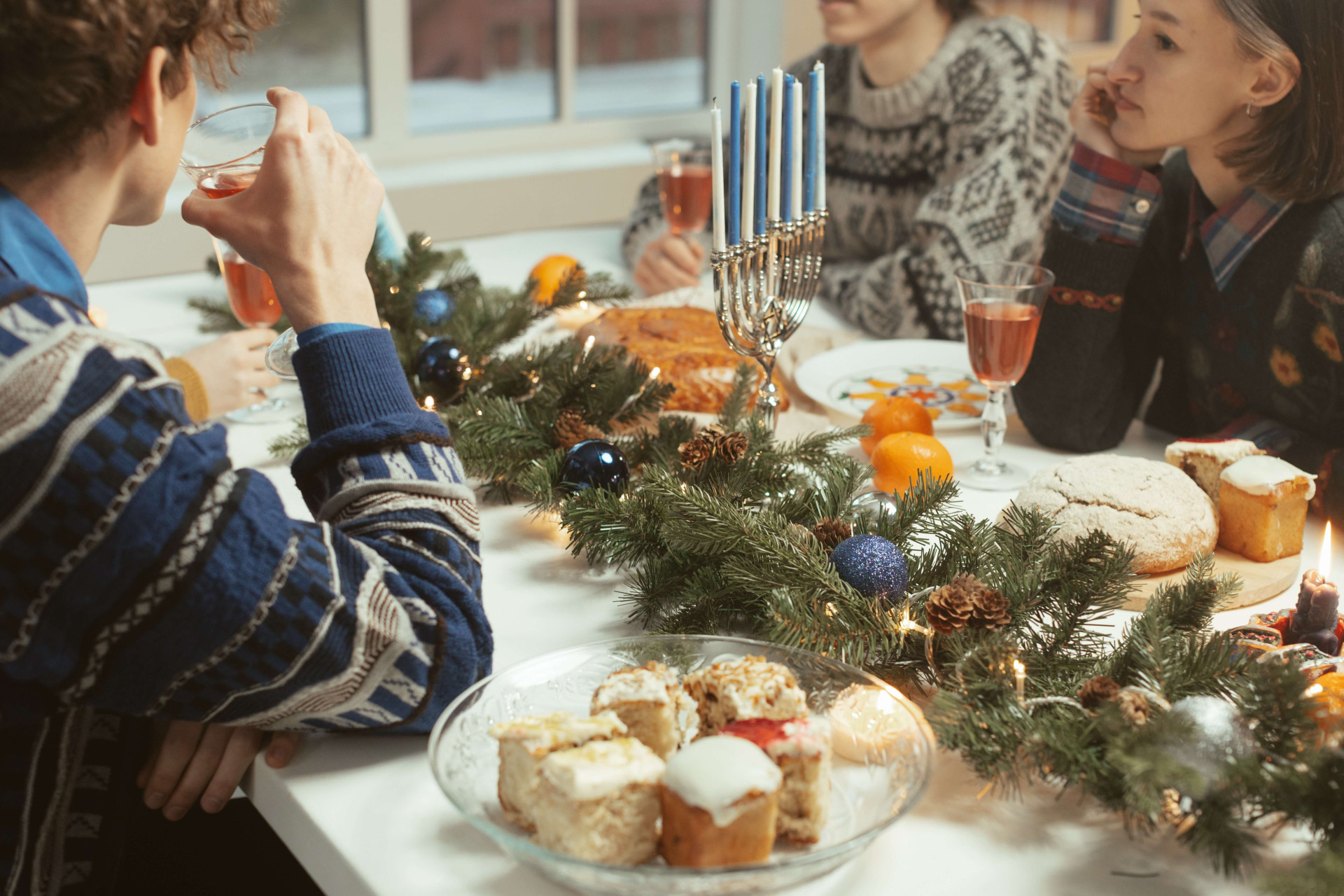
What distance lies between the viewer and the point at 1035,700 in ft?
2.45

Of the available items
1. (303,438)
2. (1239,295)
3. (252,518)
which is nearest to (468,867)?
(252,518)

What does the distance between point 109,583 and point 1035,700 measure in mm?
562

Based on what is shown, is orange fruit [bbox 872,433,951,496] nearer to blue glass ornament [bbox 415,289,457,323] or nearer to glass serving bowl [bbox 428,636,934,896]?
glass serving bowl [bbox 428,636,934,896]

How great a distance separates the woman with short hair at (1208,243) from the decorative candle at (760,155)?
0.45 metres

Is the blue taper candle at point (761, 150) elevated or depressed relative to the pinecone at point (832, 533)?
elevated

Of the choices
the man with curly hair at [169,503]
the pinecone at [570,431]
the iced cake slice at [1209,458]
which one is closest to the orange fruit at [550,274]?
the pinecone at [570,431]

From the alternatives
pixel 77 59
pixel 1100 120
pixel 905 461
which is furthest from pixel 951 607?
pixel 1100 120

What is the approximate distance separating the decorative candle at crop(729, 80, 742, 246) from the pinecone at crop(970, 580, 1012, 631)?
0.50 metres

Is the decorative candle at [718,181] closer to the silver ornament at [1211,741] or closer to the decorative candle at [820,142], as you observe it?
the decorative candle at [820,142]

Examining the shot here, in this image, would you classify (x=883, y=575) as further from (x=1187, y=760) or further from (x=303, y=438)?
(x=303, y=438)

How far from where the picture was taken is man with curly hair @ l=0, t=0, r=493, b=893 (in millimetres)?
655

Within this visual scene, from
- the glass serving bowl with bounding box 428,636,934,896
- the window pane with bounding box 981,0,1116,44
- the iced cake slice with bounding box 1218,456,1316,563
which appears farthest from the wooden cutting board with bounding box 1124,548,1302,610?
the window pane with bounding box 981,0,1116,44

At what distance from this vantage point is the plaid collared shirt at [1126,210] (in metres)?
1.36

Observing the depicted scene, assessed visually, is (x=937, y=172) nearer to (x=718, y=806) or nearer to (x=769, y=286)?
(x=769, y=286)
